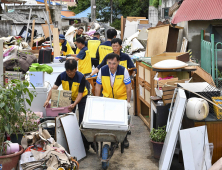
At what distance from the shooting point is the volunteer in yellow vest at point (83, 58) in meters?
7.84

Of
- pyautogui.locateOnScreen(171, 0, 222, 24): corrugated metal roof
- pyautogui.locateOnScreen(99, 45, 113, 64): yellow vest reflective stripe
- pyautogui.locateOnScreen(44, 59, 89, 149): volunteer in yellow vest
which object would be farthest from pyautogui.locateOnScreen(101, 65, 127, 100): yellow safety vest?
pyautogui.locateOnScreen(171, 0, 222, 24): corrugated metal roof

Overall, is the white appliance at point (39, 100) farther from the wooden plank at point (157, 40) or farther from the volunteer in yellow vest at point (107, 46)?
the wooden plank at point (157, 40)

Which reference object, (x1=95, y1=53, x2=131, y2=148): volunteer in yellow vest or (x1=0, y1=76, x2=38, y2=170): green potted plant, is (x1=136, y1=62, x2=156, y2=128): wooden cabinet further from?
(x1=0, y1=76, x2=38, y2=170): green potted plant

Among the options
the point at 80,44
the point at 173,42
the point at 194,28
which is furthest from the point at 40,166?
the point at 194,28

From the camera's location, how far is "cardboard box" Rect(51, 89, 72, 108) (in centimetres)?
549

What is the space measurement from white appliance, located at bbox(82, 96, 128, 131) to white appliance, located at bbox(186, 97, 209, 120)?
36.9 inches

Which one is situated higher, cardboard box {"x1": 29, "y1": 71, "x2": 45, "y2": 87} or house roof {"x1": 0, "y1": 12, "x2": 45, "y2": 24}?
house roof {"x1": 0, "y1": 12, "x2": 45, "y2": 24}

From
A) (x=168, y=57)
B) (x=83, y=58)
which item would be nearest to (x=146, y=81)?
(x=168, y=57)

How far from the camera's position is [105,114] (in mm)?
4488

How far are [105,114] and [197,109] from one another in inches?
52.1

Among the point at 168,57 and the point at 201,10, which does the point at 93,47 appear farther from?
the point at 168,57

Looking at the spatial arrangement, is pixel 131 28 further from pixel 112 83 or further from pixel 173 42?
pixel 112 83

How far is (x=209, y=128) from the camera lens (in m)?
4.34

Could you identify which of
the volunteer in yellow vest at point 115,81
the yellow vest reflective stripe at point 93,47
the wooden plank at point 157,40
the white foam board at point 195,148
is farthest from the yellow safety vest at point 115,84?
the yellow vest reflective stripe at point 93,47
